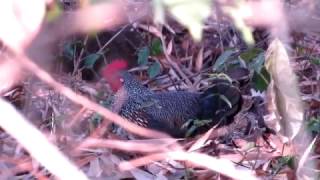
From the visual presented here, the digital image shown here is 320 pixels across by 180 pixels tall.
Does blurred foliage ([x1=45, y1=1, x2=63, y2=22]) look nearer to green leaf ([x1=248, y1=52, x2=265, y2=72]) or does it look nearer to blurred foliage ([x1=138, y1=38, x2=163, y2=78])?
green leaf ([x1=248, y1=52, x2=265, y2=72])

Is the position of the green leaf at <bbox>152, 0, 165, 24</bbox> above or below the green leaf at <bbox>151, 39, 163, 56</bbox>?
above

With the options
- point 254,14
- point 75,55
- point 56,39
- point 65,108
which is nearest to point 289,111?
point 254,14

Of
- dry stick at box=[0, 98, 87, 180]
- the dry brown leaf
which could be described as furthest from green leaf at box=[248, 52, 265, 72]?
dry stick at box=[0, 98, 87, 180]

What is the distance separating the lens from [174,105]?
3840 mm

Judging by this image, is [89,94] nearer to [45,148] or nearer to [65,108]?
[65,108]

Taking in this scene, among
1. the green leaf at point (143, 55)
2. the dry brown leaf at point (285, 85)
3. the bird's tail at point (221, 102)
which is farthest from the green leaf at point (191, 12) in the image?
the green leaf at point (143, 55)

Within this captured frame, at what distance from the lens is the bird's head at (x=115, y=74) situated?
4.02 metres

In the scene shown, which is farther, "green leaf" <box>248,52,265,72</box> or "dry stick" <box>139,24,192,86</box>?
"dry stick" <box>139,24,192,86</box>

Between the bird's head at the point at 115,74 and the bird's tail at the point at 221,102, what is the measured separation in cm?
47

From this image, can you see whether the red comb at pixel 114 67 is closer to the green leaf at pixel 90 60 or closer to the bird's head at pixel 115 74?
the bird's head at pixel 115 74

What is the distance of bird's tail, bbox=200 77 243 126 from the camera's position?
3.64 metres

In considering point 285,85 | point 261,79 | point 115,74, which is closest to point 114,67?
point 115,74

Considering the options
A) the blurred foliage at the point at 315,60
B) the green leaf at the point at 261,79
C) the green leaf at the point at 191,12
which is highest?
the green leaf at the point at 191,12

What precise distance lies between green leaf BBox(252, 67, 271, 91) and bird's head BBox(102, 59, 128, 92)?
34.5 inches
